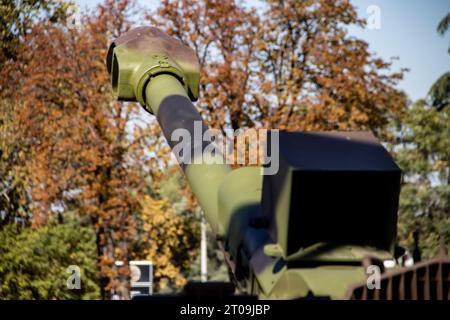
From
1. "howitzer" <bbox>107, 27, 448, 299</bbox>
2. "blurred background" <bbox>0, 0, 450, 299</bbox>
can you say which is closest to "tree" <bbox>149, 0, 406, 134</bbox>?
"blurred background" <bbox>0, 0, 450, 299</bbox>

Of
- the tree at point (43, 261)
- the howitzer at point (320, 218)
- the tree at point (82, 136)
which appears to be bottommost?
the howitzer at point (320, 218)

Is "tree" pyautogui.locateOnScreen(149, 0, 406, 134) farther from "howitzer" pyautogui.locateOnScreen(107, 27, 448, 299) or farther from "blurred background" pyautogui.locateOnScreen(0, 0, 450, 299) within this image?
"howitzer" pyautogui.locateOnScreen(107, 27, 448, 299)

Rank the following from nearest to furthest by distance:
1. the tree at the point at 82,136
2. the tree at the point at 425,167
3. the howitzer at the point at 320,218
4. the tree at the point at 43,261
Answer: the howitzer at the point at 320,218, the tree at the point at 82,136, the tree at the point at 43,261, the tree at the point at 425,167

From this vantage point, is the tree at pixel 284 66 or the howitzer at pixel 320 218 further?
the tree at pixel 284 66

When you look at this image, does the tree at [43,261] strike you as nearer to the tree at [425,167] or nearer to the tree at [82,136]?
the tree at [82,136]

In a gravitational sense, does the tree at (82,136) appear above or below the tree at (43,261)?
above

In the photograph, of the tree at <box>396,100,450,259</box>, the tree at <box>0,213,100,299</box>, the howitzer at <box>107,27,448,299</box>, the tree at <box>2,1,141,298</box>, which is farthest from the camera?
the tree at <box>396,100,450,259</box>

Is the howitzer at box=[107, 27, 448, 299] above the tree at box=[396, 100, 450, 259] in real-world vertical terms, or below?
below

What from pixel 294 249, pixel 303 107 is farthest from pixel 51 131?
pixel 294 249

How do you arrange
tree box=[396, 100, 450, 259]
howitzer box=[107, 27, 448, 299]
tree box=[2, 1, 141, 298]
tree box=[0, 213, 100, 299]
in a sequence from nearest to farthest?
howitzer box=[107, 27, 448, 299] → tree box=[2, 1, 141, 298] → tree box=[0, 213, 100, 299] → tree box=[396, 100, 450, 259]

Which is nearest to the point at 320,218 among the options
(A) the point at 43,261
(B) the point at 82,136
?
(B) the point at 82,136

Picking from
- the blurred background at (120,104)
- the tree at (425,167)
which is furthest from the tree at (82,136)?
the tree at (425,167)
